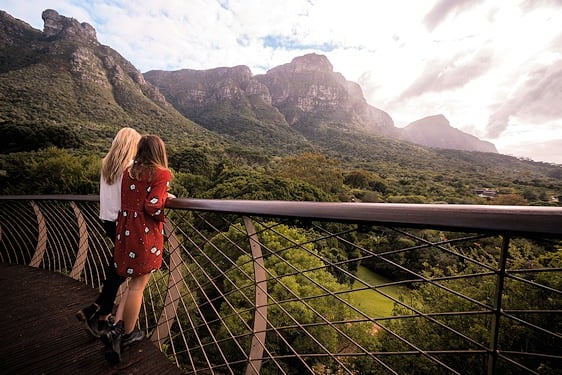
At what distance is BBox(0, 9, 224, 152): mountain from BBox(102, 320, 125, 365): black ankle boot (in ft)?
121

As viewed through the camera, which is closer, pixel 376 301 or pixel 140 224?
pixel 140 224

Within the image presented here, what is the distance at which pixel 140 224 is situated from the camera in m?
1.49

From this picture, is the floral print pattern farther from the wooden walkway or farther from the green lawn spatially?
the green lawn

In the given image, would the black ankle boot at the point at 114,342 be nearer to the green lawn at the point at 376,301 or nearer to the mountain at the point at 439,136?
the green lawn at the point at 376,301

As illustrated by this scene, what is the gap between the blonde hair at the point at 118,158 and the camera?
166cm

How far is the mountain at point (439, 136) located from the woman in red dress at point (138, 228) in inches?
7056

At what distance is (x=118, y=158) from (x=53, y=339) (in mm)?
1201

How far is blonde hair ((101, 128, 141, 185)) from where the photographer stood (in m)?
1.66

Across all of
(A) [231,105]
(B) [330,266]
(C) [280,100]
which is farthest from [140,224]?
(C) [280,100]

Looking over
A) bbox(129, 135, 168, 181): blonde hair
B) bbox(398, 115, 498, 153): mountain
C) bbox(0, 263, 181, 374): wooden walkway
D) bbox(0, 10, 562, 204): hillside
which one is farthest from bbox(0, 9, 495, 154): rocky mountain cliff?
bbox(129, 135, 168, 181): blonde hair

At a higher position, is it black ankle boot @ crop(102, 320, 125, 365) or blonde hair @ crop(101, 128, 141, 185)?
blonde hair @ crop(101, 128, 141, 185)

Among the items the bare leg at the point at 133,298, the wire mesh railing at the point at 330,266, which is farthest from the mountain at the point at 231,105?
the bare leg at the point at 133,298

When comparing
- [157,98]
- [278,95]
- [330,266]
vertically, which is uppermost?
[278,95]

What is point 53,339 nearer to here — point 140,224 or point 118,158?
point 140,224
